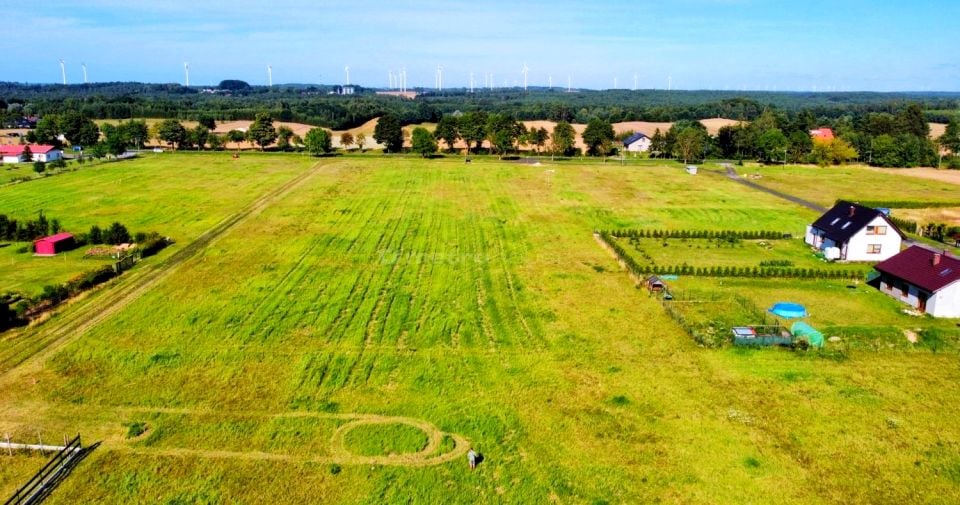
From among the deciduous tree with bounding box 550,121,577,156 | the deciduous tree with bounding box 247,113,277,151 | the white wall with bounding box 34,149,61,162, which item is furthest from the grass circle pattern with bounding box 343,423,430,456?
the deciduous tree with bounding box 247,113,277,151

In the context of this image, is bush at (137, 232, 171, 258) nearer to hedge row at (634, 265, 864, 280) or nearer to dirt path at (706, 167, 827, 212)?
hedge row at (634, 265, 864, 280)

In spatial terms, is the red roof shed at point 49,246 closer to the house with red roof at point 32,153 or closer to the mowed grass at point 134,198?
the mowed grass at point 134,198

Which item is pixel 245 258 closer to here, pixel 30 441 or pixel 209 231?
pixel 209 231

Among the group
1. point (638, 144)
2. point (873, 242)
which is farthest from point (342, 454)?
point (638, 144)

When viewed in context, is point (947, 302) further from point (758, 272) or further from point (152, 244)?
point (152, 244)

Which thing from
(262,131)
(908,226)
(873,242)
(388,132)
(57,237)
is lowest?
(57,237)

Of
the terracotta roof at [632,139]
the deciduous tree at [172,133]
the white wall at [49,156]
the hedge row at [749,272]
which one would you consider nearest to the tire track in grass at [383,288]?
the hedge row at [749,272]
